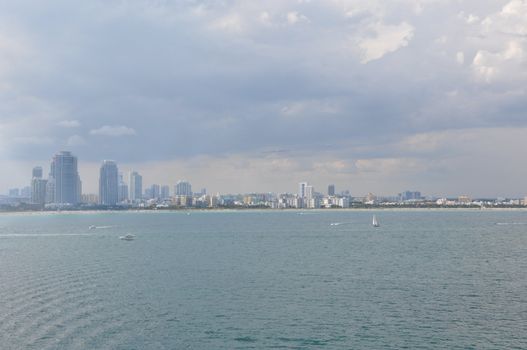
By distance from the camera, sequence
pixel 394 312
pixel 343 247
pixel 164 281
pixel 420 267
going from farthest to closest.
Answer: pixel 343 247, pixel 420 267, pixel 164 281, pixel 394 312

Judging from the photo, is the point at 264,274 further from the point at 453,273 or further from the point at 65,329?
the point at 65,329

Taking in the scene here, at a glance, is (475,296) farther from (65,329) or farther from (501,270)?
(65,329)

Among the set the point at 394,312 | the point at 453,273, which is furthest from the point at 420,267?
the point at 394,312

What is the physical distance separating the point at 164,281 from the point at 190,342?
2476 centimetres

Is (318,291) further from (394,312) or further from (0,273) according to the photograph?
(0,273)

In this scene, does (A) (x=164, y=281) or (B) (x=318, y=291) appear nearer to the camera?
(B) (x=318, y=291)

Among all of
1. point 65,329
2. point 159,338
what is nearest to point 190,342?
point 159,338

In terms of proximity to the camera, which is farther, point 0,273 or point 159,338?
point 0,273

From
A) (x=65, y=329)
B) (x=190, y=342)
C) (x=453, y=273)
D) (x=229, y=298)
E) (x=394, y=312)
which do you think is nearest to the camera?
(x=190, y=342)

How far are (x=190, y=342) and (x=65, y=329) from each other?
925 cm

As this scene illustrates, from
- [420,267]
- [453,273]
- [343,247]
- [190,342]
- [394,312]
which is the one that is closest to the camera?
[190,342]

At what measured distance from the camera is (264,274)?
62.6m

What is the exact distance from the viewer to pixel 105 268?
7000 centimetres

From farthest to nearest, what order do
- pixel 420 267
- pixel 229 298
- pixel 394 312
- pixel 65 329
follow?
pixel 420 267, pixel 229 298, pixel 394 312, pixel 65 329
